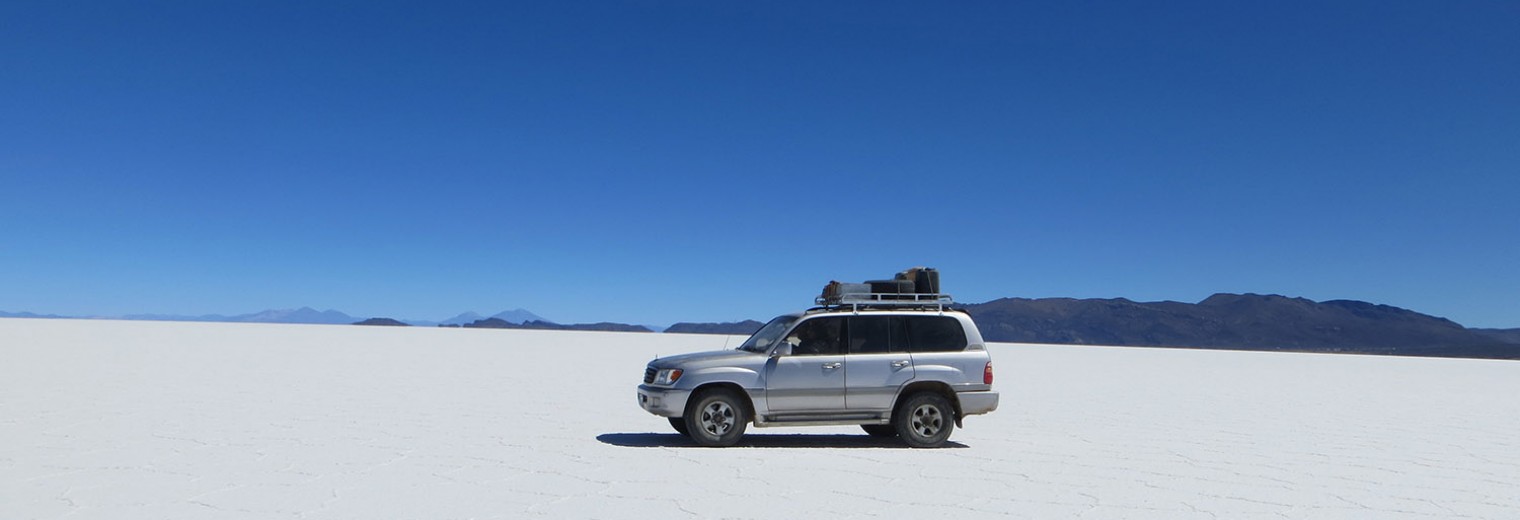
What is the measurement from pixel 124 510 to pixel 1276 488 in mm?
9092

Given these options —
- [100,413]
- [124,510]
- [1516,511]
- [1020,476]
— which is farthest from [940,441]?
[100,413]

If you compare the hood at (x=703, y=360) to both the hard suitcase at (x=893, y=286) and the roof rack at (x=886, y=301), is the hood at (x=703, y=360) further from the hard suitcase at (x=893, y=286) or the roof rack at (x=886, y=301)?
the hard suitcase at (x=893, y=286)

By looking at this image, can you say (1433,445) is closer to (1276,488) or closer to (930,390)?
(1276,488)

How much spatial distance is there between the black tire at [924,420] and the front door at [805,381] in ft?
2.31

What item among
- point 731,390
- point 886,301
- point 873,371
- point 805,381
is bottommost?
point 731,390

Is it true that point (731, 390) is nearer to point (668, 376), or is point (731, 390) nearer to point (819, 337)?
point (668, 376)

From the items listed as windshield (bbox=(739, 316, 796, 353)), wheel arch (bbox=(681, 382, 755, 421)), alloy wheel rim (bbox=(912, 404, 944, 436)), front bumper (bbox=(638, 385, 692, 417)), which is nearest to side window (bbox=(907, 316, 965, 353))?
alloy wheel rim (bbox=(912, 404, 944, 436))

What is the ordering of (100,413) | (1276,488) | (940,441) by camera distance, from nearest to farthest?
(1276,488) < (940,441) < (100,413)

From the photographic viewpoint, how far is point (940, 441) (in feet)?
42.7

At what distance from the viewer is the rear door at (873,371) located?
42.7 ft

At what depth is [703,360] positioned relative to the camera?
507 inches

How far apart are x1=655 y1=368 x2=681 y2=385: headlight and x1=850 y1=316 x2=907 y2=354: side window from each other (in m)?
1.98

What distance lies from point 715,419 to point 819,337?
60.5 inches

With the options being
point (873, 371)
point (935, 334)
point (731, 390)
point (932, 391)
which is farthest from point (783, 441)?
point (935, 334)
